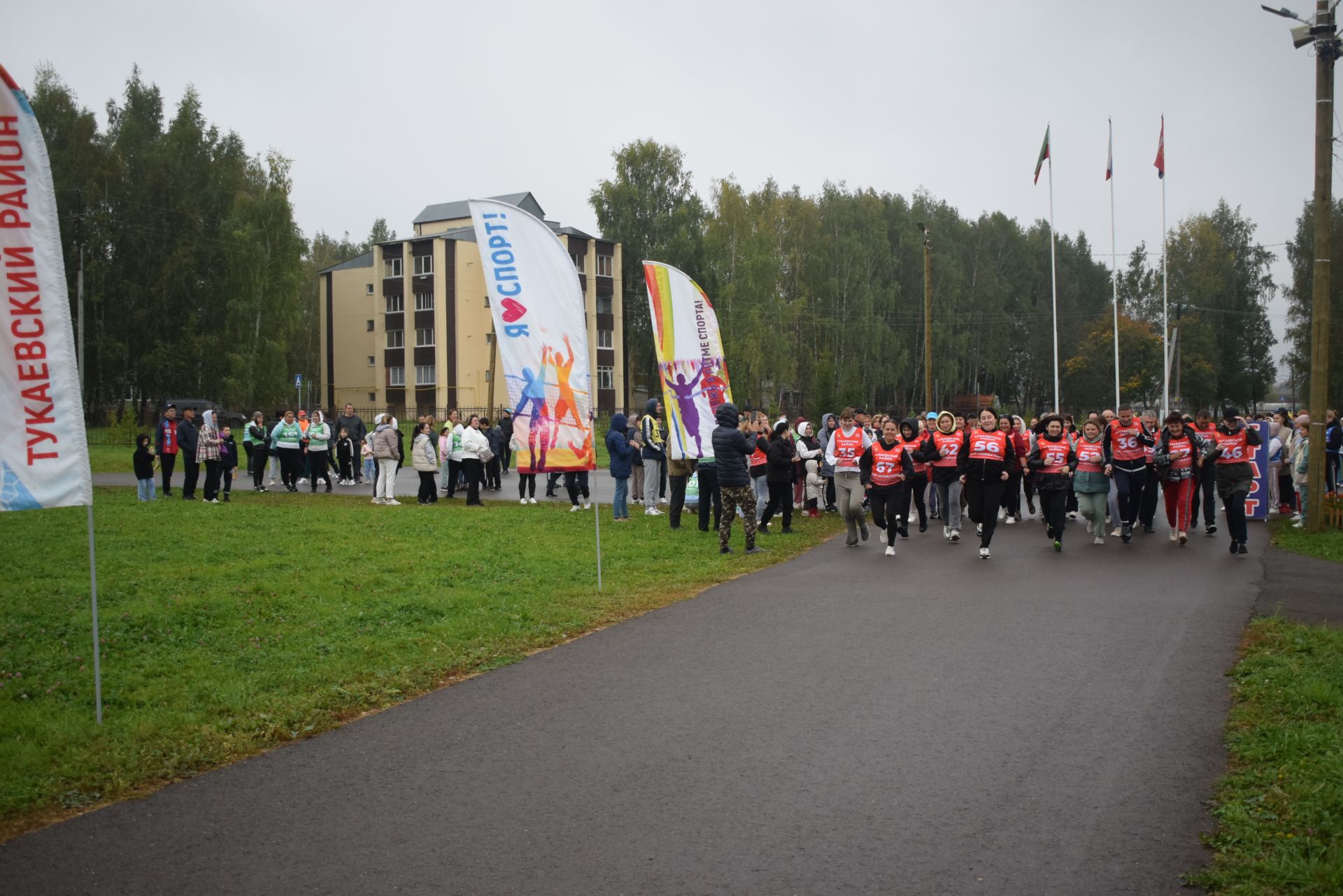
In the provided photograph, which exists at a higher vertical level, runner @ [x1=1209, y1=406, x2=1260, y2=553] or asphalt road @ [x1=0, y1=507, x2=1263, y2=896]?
runner @ [x1=1209, y1=406, x2=1260, y2=553]

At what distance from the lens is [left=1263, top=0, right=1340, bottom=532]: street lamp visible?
16.6 metres

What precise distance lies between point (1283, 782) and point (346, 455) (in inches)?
996

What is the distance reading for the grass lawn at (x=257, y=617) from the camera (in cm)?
624

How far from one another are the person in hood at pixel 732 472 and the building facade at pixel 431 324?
44916 millimetres

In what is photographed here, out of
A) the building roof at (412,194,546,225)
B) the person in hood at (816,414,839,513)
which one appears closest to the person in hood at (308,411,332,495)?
the person in hood at (816,414,839,513)

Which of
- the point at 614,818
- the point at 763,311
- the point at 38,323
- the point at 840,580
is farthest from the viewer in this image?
the point at 763,311

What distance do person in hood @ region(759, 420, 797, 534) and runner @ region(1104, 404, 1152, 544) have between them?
201 inches

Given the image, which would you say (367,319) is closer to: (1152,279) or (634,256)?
(634,256)

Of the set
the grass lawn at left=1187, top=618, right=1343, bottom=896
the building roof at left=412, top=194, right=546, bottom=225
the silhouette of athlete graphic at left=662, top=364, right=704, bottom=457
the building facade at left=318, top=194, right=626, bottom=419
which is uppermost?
the building roof at left=412, top=194, right=546, bottom=225

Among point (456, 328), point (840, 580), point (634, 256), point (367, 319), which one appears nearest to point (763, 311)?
point (634, 256)

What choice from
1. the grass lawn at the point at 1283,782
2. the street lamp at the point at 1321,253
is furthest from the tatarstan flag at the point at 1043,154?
the grass lawn at the point at 1283,782

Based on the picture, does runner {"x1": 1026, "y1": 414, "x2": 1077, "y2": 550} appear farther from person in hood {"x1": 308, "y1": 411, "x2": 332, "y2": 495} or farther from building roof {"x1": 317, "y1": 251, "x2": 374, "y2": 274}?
building roof {"x1": 317, "y1": 251, "x2": 374, "y2": 274}

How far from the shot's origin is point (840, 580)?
12.2 metres

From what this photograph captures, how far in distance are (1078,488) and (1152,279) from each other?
6965 centimetres
